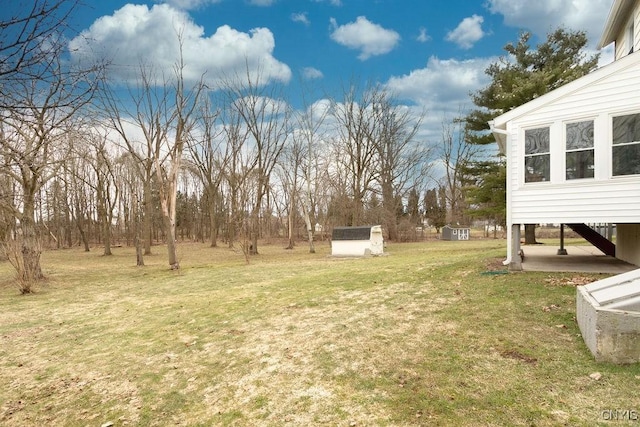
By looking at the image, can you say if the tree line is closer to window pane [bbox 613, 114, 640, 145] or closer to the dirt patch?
the dirt patch

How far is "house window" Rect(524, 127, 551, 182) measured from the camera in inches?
316

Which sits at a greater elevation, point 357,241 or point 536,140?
point 536,140

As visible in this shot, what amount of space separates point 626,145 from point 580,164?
0.82 meters

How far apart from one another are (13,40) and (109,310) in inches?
272

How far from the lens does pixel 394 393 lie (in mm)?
3436

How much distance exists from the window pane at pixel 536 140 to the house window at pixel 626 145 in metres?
1.20

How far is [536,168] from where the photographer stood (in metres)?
8.13

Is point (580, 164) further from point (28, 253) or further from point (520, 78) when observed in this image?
point (28, 253)

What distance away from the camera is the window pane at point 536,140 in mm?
8055

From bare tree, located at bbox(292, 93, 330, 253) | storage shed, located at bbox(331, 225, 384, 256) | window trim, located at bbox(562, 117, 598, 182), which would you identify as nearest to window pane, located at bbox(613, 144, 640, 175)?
window trim, located at bbox(562, 117, 598, 182)

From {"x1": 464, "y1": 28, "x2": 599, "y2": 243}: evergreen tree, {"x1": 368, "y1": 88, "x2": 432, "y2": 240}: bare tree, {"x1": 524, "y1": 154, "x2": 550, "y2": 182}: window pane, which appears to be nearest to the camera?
{"x1": 524, "y1": 154, "x2": 550, "y2": 182}: window pane

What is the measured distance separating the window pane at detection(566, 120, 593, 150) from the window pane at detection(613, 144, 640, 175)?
0.51m

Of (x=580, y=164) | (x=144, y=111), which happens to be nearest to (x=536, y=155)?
(x=580, y=164)

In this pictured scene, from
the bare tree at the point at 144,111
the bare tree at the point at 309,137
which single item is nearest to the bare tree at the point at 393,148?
the bare tree at the point at 309,137
